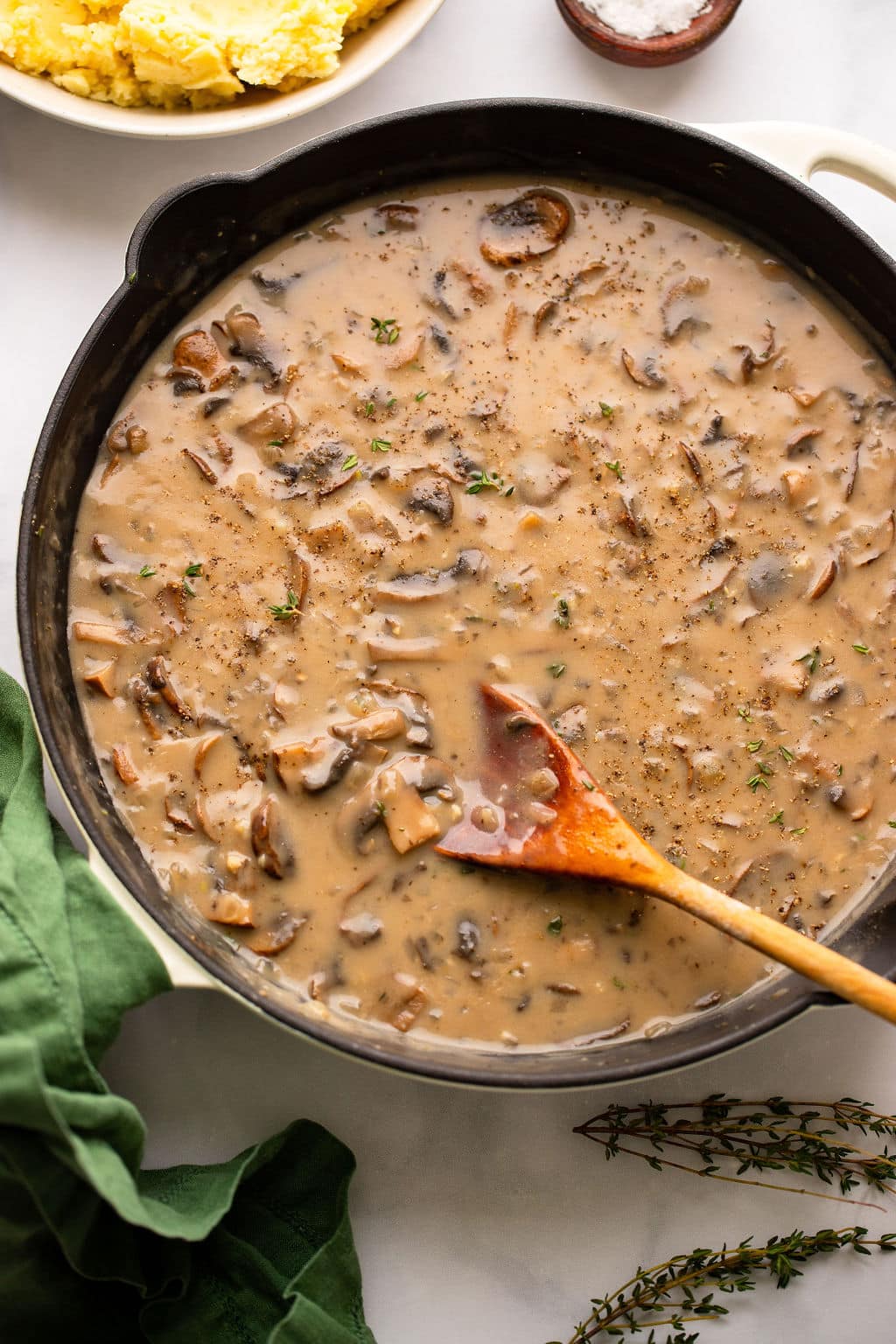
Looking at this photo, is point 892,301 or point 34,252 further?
point 34,252

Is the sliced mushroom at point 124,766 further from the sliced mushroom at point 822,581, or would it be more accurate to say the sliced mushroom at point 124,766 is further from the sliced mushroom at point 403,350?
the sliced mushroom at point 822,581

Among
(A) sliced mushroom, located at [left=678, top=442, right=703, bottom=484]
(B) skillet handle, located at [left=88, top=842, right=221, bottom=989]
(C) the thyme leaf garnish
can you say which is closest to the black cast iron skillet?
(B) skillet handle, located at [left=88, top=842, right=221, bottom=989]

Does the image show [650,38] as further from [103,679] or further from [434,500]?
[103,679]

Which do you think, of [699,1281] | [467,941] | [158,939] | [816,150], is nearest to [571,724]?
[467,941]

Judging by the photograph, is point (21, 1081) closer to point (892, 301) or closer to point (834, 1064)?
point (834, 1064)

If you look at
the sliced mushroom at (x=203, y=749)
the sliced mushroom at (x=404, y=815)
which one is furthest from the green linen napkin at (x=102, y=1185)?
the sliced mushroom at (x=404, y=815)

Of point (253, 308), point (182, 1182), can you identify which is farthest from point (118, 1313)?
point (253, 308)
